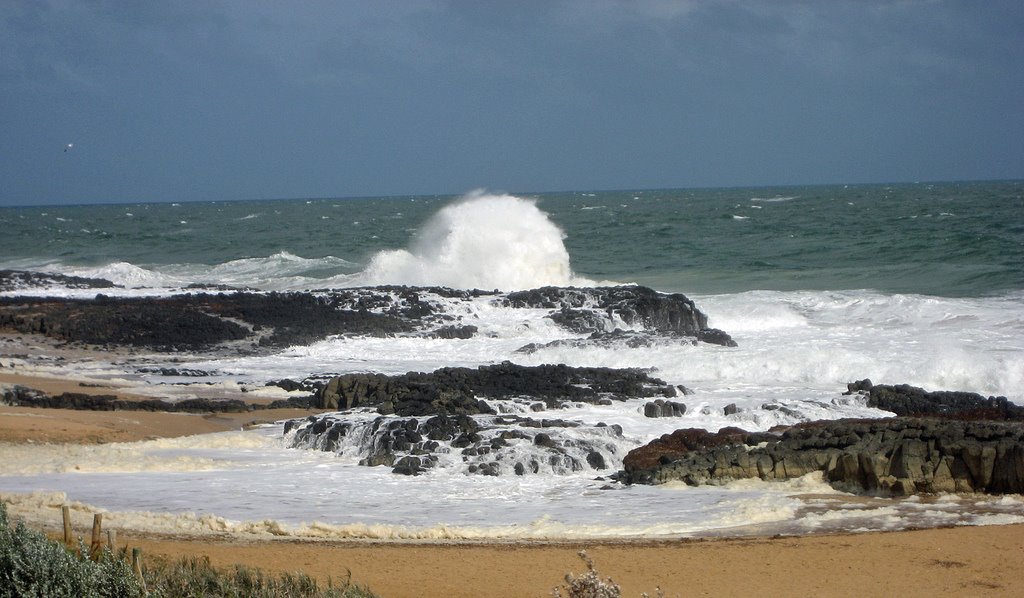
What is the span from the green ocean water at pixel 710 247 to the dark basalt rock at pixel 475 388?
53.9ft

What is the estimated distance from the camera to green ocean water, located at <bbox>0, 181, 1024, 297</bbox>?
37.5 metres

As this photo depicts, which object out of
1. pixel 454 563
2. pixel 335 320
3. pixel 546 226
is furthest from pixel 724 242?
pixel 454 563

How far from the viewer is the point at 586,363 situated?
23219 mm

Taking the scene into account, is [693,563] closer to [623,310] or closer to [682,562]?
[682,562]

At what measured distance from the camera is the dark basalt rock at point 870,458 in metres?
12.4

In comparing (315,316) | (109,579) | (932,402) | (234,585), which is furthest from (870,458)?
(315,316)

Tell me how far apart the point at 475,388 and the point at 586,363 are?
4.89 m

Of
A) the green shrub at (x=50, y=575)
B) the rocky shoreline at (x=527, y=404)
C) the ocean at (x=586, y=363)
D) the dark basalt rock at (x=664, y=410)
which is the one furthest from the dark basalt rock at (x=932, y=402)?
the green shrub at (x=50, y=575)

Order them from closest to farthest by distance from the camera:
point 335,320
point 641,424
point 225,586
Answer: point 225,586
point 641,424
point 335,320

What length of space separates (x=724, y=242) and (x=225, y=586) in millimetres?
46439

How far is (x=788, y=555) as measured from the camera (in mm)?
10039

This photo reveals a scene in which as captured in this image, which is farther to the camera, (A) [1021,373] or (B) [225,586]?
(A) [1021,373]

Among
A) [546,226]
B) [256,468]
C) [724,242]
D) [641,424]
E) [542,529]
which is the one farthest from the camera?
[724,242]

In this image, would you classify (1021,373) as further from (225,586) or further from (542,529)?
(225,586)
